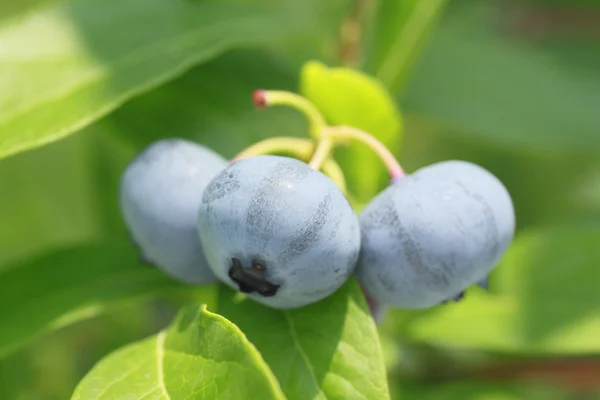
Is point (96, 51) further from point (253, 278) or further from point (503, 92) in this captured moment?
point (503, 92)

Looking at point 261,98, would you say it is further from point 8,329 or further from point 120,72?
point 8,329

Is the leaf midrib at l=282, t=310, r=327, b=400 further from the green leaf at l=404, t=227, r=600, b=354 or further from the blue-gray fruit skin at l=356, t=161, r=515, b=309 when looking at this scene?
the green leaf at l=404, t=227, r=600, b=354

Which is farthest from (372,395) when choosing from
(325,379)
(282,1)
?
(282,1)

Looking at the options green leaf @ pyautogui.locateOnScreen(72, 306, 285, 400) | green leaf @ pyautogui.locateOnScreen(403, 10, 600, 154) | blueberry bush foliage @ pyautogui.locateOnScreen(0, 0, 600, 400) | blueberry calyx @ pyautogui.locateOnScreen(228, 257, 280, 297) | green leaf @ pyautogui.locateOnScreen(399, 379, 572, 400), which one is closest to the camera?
green leaf @ pyautogui.locateOnScreen(72, 306, 285, 400)

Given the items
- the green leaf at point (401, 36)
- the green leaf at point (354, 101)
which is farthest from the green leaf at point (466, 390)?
the green leaf at point (401, 36)

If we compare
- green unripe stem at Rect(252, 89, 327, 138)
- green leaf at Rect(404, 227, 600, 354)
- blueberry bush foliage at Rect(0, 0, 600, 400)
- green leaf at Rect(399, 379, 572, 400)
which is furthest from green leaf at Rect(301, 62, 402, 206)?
green leaf at Rect(399, 379, 572, 400)

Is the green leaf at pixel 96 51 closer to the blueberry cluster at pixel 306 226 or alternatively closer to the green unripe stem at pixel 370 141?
the blueberry cluster at pixel 306 226
